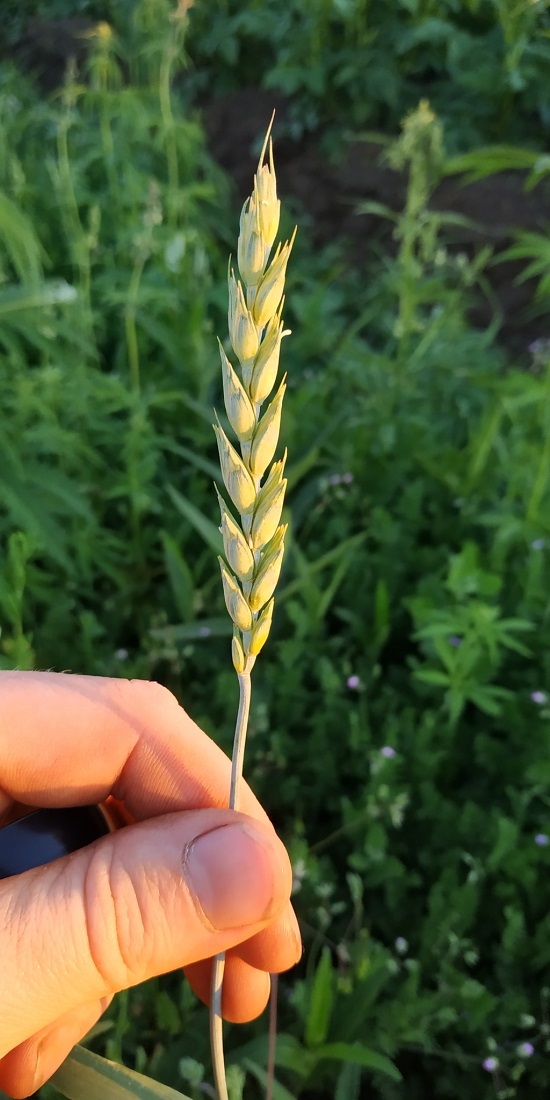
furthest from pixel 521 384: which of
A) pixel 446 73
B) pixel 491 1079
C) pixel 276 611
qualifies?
pixel 446 73

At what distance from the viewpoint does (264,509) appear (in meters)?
0.67

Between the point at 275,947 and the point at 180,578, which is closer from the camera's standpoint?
the point at 275,947

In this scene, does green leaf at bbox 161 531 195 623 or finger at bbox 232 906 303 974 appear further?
green leaf at bbox 161 531 195 623

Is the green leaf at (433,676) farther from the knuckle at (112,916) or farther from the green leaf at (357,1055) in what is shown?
the knuckle at (112,916)

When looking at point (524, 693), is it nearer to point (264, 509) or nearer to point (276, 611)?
point (276, 611)

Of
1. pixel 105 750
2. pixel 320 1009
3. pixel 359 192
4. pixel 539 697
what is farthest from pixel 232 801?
pixel 359 192

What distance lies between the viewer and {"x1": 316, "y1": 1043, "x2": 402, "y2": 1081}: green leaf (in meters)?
1.20

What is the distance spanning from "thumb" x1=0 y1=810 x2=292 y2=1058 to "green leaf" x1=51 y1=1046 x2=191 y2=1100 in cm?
6

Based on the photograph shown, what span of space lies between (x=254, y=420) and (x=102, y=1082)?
0.82 meters

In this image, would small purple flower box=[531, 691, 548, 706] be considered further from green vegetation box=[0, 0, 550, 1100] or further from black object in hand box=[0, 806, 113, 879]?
black object in hand box=[0, 806, 113, 879]

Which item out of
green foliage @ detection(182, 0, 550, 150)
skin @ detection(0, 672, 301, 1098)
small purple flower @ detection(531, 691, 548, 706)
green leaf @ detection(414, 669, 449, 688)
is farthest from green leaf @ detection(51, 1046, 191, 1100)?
green foliage @ detection(182, 0, 550, 150)

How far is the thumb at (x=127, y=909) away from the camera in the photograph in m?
0.92

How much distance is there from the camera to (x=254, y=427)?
65 centimetres

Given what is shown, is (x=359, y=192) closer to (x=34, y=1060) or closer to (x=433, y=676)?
(x=433, y=676)
